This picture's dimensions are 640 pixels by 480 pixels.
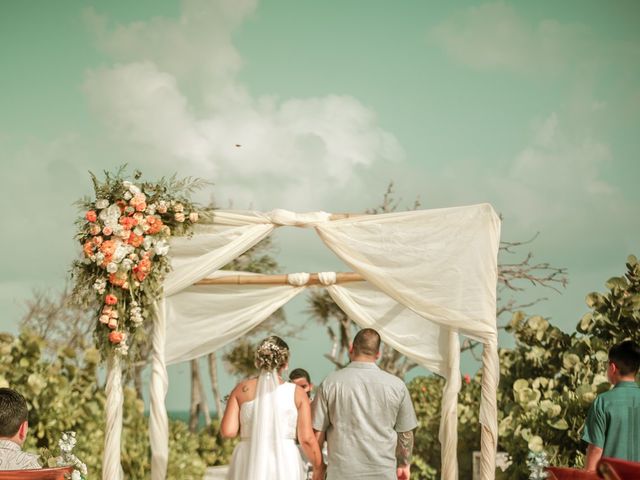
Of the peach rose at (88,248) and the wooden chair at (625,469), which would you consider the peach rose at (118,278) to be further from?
the wooden chair at (625,469)

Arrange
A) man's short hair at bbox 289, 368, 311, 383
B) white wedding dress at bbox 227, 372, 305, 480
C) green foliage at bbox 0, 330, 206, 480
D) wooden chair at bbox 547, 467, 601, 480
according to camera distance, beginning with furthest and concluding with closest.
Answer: man's short hair at bbox 289, 368, 311, 383, green foliage at bbox 0, 330, 206, 480, white wedding dress at bbox 227, 372, 305, 480, wooden chair at bbox 547, 467, 601, 480

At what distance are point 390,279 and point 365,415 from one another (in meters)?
1.93

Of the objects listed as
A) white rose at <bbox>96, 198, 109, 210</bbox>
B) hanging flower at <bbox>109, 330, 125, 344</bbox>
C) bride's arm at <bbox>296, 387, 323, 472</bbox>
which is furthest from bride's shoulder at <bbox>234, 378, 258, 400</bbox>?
white rose at <bbox>96, 198, 109, 210</bbox>

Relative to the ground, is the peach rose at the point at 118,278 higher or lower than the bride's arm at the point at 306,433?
higher

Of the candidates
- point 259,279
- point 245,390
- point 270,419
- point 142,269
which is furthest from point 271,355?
point 259,279

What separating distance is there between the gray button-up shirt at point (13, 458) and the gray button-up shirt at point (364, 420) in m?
2.13

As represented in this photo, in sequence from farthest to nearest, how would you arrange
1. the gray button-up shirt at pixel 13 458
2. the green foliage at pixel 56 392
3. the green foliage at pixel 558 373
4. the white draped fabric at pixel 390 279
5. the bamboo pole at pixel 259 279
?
the green foliage at pixel 558 373 → the bamboo pole at pixel 259 279 → the green foliage at pixel 56 392 → the white draped fabric at pixel 390 279 → the gray button-up shirt at pixel 13 458

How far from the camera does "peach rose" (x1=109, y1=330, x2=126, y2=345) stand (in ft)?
23.2

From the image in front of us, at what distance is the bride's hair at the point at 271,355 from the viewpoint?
5832mm

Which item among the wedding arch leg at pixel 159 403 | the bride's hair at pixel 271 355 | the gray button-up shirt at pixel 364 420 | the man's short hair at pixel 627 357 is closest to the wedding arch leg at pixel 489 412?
the gray button-up shirt at pixel 364 420

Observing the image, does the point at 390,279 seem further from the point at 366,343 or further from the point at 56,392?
the point at 56,392

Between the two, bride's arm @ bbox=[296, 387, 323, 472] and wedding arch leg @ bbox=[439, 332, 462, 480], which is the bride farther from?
wedding arch leg @ bbox=[439, 332, 462, 480]

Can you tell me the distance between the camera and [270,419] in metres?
5.89

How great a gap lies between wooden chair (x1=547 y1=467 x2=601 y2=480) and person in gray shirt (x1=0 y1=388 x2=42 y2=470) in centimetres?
228
